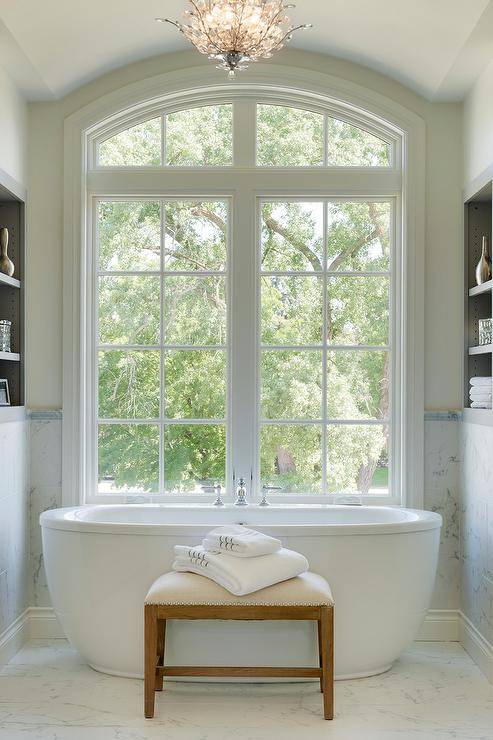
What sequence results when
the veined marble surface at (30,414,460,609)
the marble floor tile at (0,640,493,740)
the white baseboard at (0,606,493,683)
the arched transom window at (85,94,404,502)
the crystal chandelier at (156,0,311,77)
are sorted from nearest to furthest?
the crystal chandelier at (156,0,311,77) → the marble floor tile at (0,640,493,740) → the white baseboard at (0,606,493,683) → the veined marble surface at (30,414,460,609) → the arched transom window at (85,94,404,502)

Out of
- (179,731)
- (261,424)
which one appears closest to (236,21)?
(261,424)

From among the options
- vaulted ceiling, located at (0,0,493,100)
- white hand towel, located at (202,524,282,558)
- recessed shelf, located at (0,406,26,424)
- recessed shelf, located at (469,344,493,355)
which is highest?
vaulted ceiling, located at (0,0,493,100)

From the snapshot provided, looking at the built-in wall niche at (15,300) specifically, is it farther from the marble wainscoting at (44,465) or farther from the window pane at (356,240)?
the window pane at (356,240)

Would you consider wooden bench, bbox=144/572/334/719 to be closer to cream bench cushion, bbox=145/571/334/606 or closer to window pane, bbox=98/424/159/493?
cream bench cushion, bbox=145/571/334/606

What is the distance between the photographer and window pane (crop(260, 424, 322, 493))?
468cm

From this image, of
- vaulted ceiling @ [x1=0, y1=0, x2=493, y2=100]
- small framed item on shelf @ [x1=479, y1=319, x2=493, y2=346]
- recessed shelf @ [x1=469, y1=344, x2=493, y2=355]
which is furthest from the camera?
small framed item on shelf @ [x1=479, y1=319, x2=493, y2=346]

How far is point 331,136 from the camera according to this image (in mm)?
4730

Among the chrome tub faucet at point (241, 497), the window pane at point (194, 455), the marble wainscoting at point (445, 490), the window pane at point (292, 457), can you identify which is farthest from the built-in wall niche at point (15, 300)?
the marble wainscoting at point (445, 490)

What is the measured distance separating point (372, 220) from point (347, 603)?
2.05m

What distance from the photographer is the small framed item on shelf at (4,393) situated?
4281 mm

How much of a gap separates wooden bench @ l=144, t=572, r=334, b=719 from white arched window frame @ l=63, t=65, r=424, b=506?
3.97 feet

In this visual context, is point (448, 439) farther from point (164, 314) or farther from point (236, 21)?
point (236, 21)

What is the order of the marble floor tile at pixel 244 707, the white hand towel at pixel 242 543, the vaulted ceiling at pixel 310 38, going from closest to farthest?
the marble floor tile at pixel 244 707
the white hand towel at pixel 242 543
the vaulted ceiling at pixel 310 38

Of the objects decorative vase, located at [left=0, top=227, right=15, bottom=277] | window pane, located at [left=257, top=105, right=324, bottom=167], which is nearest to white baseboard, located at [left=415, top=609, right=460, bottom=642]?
window pane, located at [left=257, top=105, right=324, bottom=167]
